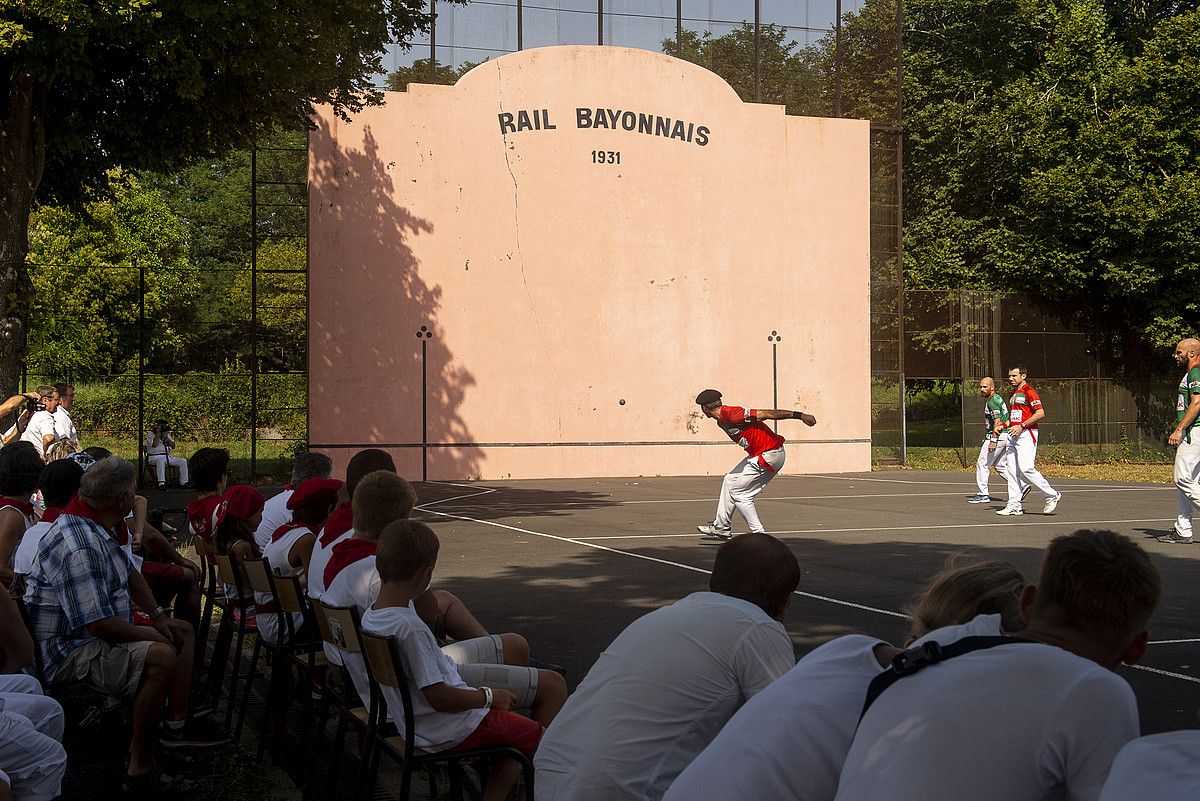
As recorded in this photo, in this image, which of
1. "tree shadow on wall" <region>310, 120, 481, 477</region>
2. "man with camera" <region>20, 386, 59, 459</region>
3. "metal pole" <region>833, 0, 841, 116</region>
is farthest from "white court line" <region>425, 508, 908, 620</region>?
"metal pole" <region>833, 0, 841, 116</region>

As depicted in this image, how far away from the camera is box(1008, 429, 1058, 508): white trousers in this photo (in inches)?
723

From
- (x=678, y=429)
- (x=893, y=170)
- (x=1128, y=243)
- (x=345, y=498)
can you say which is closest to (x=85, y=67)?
(x=345, y=498)

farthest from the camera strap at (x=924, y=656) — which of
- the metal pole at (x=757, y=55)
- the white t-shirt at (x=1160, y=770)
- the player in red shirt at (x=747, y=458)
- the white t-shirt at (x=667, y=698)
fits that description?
the metal pole at (x=757, y=55)

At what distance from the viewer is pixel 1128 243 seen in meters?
36.4

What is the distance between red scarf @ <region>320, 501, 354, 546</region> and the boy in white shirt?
5.45 ft

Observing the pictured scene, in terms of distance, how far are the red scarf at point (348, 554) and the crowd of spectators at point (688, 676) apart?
0.01 m

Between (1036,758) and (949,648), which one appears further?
(949,648)

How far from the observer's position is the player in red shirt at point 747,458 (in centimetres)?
1462

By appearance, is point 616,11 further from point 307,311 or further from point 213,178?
point 213,178

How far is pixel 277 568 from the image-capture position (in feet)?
22.7

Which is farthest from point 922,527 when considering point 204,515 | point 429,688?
point 429,688

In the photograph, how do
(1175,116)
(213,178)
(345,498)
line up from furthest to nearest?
(213,178)
(1175,116)
(345,498)

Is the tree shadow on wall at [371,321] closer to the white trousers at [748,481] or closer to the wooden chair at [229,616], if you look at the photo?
the white trousers at [748,481]

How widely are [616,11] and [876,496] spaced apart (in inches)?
593
